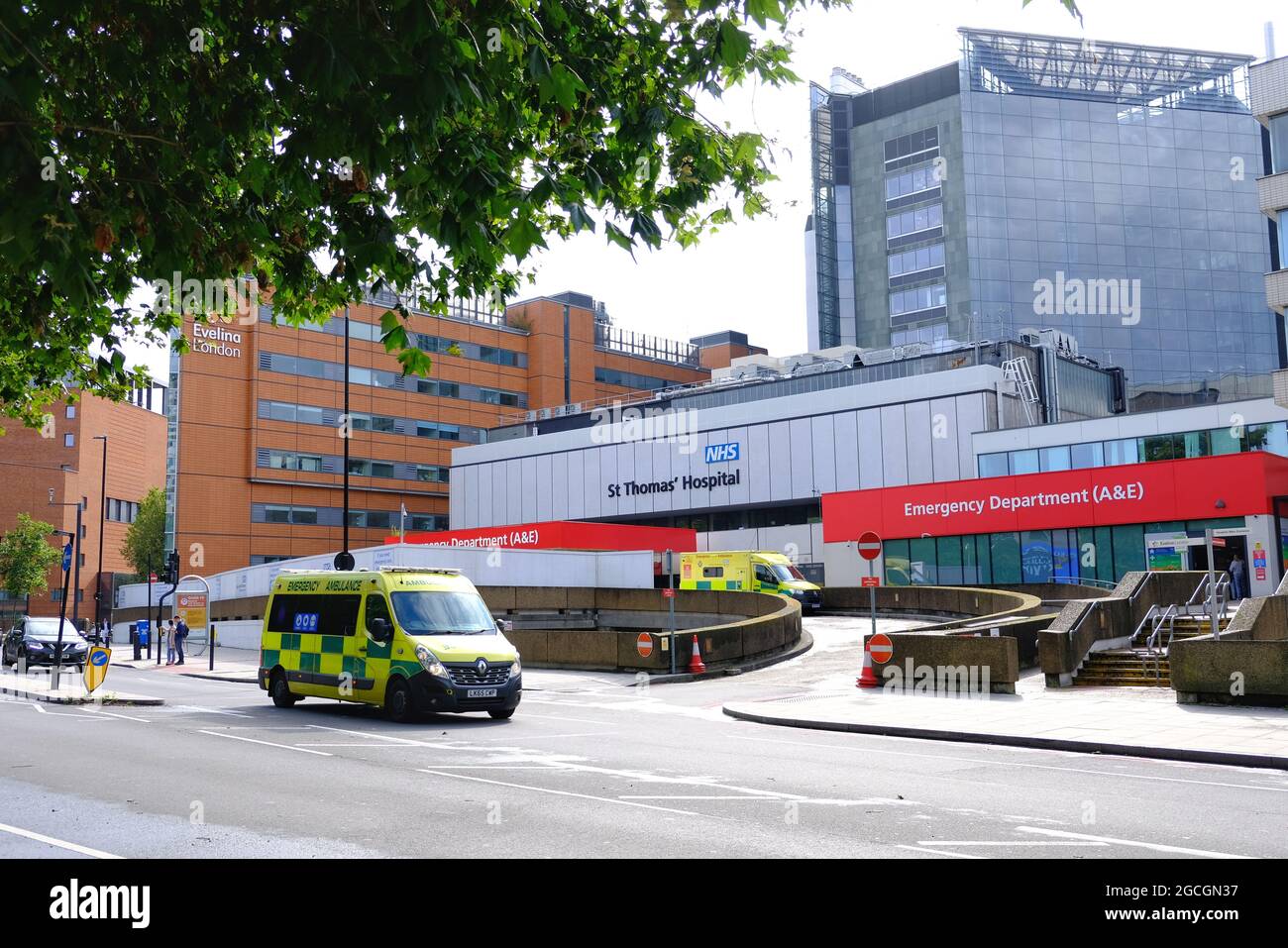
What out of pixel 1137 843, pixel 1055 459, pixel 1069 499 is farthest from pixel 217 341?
pixel 1137 843

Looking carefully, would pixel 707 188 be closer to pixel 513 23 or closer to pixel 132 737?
pixel 513 23

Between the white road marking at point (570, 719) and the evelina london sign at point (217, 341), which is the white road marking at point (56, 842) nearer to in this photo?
the white road marking at point (570, 719)

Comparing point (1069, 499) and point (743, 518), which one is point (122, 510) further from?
point (1069, 499)

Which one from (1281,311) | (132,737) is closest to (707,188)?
(132,737)

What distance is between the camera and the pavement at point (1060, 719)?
1332 centimetres

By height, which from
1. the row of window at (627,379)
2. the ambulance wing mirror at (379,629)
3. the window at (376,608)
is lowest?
the ambulance wing mirror at (379,629)

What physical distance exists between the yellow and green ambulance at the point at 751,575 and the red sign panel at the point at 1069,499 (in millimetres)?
9202

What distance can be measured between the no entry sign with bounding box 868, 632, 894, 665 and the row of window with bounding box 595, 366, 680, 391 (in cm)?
7271

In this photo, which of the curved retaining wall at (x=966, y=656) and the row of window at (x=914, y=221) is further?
→ the row of window at (x=914, y=221)

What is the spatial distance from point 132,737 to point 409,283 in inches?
375

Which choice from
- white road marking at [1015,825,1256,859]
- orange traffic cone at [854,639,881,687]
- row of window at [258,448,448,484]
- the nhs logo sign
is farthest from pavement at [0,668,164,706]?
row of window at [258,448,448,484]

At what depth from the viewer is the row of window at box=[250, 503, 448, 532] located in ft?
244

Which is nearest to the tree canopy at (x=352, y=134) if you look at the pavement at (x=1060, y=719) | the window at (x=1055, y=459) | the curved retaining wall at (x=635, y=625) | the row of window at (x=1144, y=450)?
the pavement at (x=1060, y=719)

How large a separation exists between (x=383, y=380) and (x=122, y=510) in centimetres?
3771
